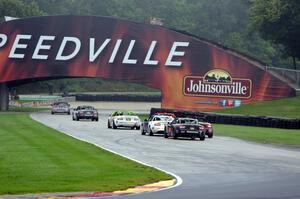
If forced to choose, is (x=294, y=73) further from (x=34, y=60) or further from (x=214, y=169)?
(x=214, y=169)

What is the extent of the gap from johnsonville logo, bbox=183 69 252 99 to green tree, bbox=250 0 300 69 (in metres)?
9.87

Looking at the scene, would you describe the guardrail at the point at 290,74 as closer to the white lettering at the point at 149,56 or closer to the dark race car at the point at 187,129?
the white lettering at the point at 149,56

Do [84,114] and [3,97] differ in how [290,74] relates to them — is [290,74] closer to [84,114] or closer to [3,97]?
[84,114]

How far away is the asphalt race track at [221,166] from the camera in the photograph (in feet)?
57.6

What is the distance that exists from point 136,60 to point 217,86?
27.9 feet

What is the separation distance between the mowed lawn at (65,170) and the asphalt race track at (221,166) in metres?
1.17

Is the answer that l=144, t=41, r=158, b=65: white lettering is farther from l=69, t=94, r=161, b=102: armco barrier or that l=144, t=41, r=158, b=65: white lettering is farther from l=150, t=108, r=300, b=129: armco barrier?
l=69, t=94, r=161, b=102: armco barrier

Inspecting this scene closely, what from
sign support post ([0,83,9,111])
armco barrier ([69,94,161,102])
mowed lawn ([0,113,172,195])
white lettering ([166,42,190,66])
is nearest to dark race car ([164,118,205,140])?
mowed lawn ([0,113,172,195])

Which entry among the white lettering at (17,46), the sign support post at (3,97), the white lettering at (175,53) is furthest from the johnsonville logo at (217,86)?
the sign support post at (3,97)

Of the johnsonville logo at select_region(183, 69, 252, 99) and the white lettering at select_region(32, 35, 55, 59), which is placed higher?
the white lettering at select_region(32, 35, 55, 59)

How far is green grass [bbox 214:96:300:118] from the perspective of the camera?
70375 millimetres

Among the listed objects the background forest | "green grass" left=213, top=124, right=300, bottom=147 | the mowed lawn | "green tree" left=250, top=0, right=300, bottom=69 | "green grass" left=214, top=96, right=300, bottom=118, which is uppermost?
the background forest

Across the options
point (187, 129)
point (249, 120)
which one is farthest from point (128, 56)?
point (187, 129)

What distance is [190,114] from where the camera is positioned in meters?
60.4
